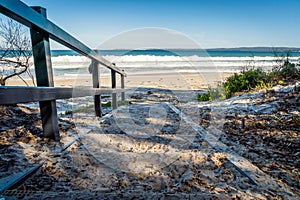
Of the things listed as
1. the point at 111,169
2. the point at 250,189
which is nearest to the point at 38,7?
the point at 111,169

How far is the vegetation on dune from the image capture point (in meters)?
4.56

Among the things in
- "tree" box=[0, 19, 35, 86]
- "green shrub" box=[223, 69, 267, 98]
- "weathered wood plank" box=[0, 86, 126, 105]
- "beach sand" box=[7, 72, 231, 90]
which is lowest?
"beach sand" box=[7, 72, 231, 90]

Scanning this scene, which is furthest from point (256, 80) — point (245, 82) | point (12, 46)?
point (12, 46)

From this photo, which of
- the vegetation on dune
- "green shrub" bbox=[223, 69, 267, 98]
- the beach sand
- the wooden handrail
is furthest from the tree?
the beach sand

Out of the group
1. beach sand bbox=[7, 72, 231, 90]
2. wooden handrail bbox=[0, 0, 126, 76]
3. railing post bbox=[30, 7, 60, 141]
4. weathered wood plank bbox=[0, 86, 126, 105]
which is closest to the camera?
weathered wood plank bbox=[0, 86, 126, 105]

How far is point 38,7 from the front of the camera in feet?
5.23

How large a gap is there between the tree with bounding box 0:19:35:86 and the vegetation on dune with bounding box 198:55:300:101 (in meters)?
4.55

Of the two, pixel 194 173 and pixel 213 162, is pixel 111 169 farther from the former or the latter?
pixel 213 162

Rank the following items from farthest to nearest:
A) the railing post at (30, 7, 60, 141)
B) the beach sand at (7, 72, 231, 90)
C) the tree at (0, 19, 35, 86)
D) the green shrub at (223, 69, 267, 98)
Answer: the beach sand at (7, 72, 231, 90) < the green shrub at (223, 69, 267, 98) < the tree at (0, 19, 35, 86) < the railing post at (30, 7, 60, 141)

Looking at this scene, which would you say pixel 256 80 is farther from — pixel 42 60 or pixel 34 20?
pixel 34 20

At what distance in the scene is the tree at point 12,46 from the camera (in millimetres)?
2691

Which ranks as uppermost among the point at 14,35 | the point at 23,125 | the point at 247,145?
the point at 14,35

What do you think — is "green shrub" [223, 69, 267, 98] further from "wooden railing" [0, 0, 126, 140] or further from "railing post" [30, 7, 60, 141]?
"railing post" [30, 7, 60, 141]

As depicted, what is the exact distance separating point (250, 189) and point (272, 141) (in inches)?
42.4
